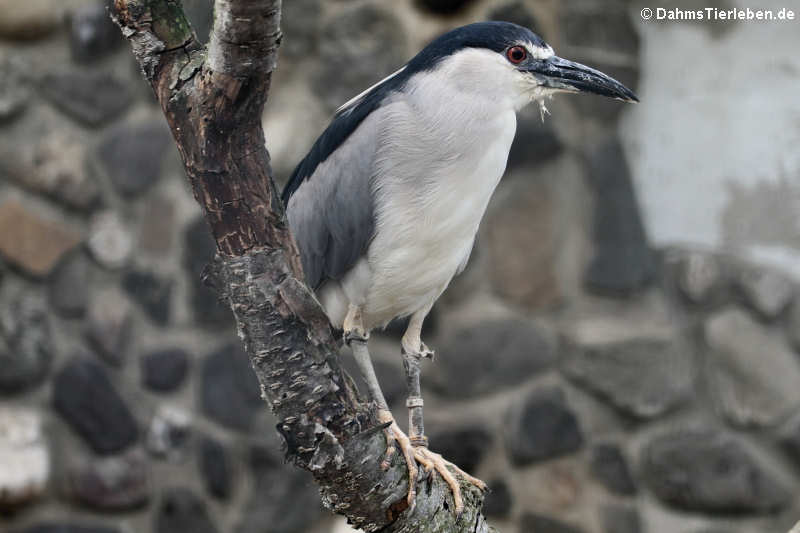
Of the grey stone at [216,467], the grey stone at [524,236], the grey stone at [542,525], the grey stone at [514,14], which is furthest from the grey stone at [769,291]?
the grey stone at [216,467]

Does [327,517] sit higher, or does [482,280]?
[482,280]

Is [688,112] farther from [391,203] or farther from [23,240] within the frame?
[23,240]

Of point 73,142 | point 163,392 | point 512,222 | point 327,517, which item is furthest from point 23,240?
point 512,222

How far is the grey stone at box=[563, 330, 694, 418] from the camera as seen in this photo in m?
2.78

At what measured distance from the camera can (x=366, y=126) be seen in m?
1.77

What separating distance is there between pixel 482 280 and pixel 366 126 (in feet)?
3.76

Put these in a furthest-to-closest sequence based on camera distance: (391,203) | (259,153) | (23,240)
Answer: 1. (23,240)
2. (391,203)
3. (259,153)

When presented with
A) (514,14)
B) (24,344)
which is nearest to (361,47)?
(514,14)

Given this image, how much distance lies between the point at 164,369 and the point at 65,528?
53cm

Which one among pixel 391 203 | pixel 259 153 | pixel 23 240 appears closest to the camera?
pixel 259 153

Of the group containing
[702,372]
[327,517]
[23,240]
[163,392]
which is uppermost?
[23,240]

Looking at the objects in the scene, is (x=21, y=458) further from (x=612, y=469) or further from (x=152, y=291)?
(x=612, y=469)

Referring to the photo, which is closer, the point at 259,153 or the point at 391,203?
the point at 259,153

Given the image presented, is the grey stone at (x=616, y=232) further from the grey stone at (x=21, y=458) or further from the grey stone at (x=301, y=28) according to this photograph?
the grey stone at (x=21, y=458)
